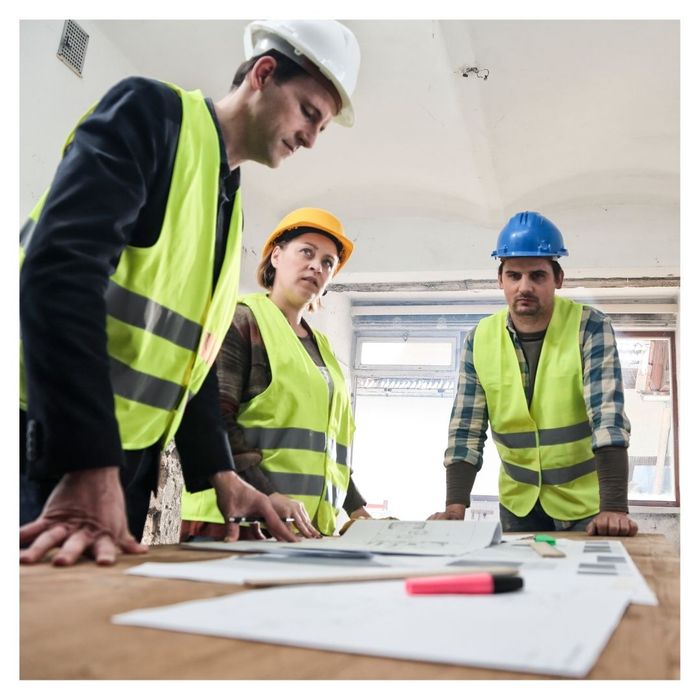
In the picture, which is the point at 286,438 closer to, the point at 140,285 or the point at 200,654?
the point at 140,285

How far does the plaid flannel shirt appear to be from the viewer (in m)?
1.69

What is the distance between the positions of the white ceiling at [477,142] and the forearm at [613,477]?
42.6 inches

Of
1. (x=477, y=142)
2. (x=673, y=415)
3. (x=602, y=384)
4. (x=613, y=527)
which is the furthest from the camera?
(x=673, y=415)

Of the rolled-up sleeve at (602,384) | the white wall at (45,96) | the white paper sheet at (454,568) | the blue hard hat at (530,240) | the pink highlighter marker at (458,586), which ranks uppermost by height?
the white wall at (45,96)

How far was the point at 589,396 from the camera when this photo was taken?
1782mm

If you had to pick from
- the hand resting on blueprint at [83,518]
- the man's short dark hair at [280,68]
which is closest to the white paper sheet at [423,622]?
the hand resting on blueprint at [83,518]

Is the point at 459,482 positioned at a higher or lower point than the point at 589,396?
lower

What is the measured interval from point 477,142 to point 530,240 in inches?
45.7

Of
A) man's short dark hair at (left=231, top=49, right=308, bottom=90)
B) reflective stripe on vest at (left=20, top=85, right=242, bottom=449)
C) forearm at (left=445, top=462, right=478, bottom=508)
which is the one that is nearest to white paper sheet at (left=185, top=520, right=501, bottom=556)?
reflective stripe on vest at (left=20, top=85, right=242, bottom=449)

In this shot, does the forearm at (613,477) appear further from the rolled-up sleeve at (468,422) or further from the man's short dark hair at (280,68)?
the man's short dark hair at (280,68)

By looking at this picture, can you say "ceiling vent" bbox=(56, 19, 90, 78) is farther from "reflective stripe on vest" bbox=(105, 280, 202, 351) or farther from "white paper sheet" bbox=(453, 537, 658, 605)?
"white paper sheet" bbox=(453, 537, 658, 605)

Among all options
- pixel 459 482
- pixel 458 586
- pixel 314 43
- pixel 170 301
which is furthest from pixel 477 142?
pixel 458 586

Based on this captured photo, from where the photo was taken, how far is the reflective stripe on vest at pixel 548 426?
1.85m
